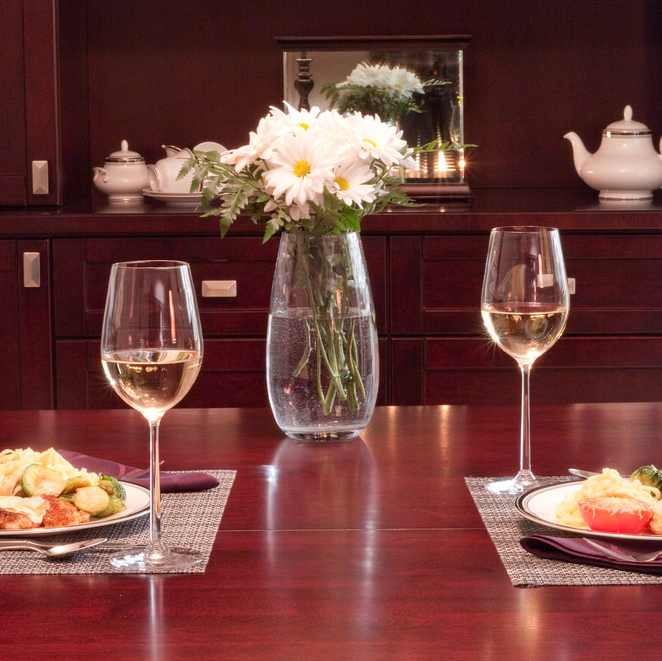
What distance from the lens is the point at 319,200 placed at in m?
1.12

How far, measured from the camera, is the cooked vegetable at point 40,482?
889 millimetres

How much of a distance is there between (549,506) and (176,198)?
6.20ft

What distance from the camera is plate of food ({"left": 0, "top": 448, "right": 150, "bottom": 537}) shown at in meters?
0.86

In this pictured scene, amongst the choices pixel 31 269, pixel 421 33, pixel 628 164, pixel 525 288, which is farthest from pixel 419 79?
pixel 525 288

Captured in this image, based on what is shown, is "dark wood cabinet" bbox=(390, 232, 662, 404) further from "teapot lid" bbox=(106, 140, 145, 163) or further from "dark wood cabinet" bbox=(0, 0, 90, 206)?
"dark wood cabinet" bbox=(0, 0, 90, 206)

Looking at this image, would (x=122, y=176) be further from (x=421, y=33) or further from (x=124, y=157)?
(x=421, y=33)

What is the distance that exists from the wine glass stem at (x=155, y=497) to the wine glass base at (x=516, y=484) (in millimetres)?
318

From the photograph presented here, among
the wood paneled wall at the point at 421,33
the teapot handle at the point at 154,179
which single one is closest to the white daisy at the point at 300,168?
the teapot handle at the point at 154,179

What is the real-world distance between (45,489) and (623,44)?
2559 mm

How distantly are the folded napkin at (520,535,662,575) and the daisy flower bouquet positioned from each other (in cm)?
39

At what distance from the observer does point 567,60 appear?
3078 mm

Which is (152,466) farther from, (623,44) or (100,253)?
(623,44)

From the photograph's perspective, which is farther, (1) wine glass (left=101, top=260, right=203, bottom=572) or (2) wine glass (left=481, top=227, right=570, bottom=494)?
(2) wine glass (left=481, top=227, right=570, bottom=494)

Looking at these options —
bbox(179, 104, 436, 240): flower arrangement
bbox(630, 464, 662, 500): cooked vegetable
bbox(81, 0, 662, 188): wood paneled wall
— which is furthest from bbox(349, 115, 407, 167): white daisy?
bbox(81, 0, 662, 188): wood paneled wall
